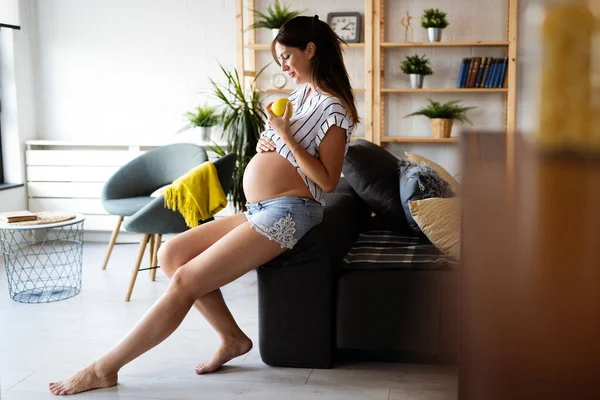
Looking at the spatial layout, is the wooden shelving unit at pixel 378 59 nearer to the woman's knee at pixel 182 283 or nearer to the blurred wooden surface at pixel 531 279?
the woman's knee at pixel 182 283

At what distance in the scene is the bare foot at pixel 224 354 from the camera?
2926 mm

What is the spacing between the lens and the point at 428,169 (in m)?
3.39

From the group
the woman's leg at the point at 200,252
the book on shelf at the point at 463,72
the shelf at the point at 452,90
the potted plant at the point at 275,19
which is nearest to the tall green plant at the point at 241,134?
the potted plant at the point at 275,19

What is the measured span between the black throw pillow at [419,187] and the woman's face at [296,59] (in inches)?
29.2

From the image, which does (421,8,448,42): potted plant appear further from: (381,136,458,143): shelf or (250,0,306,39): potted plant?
(250,0,306,39): potted plant

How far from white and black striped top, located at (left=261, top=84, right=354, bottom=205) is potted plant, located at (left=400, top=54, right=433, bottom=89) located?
2.70 m

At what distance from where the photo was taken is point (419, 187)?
3.24 m

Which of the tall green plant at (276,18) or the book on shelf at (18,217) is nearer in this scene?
the book on shelf at (18,217)

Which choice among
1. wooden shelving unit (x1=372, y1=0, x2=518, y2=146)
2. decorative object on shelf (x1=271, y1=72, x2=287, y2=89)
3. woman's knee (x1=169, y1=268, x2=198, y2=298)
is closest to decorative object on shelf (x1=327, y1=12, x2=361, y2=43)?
wooden shelving unit (x1=372, y1=0, x2=518, y2=146)

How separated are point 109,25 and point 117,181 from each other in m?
1.76

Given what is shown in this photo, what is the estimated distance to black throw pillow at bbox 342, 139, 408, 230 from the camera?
3520 millimetres

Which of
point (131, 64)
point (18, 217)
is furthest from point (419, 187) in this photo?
point (131, 64)

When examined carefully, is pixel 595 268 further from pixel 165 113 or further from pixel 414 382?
A: pixel 165 113

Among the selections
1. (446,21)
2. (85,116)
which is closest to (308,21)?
(446,21)
